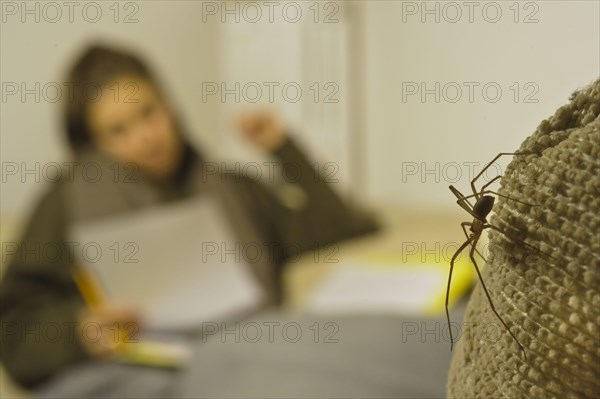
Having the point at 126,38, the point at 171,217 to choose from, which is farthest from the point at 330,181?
the point at 126,38

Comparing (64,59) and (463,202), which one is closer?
(463,202)

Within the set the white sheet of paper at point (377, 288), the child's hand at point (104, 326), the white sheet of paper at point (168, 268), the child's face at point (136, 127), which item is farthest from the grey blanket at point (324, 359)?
the child's face at point (136, 127)

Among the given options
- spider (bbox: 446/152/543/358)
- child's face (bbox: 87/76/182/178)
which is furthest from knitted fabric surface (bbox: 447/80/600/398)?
child's face (bbox: 87/76/182/178)

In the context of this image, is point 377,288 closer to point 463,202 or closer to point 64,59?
point 64,59

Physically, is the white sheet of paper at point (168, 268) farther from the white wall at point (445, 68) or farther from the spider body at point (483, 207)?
the spider body at point (483, 207)

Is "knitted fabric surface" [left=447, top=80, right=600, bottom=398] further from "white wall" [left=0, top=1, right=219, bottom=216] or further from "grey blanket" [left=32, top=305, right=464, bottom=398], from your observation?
"white wall" [left=0, top=1, right=219, bottom=216]

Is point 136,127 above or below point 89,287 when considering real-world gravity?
above

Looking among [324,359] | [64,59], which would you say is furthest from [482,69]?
[64,59]
